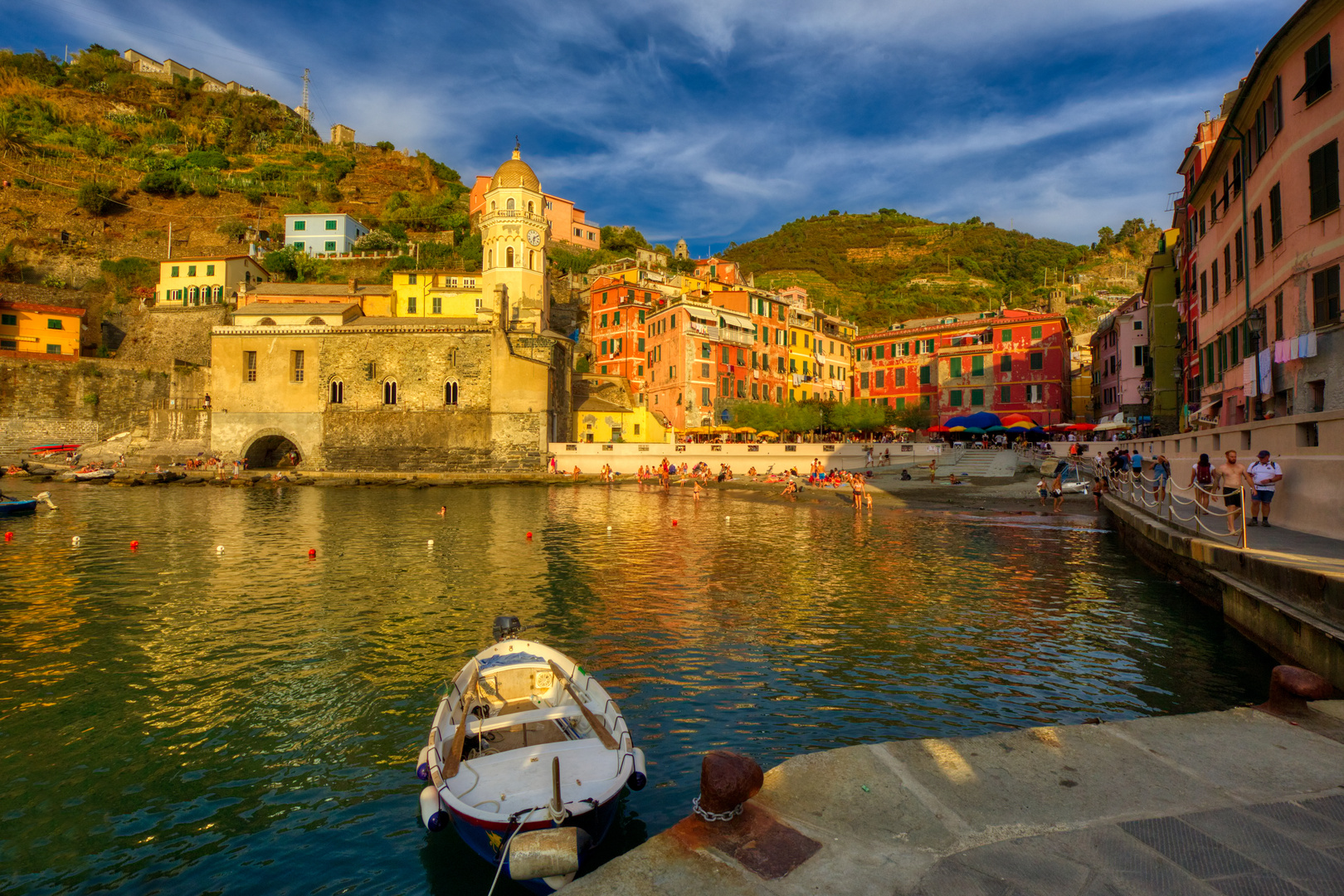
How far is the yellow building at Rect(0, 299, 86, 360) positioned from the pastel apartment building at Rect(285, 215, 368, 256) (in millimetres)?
25847

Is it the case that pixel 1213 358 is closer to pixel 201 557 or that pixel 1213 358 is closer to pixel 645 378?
pixel 201 557

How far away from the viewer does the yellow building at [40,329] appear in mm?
50750

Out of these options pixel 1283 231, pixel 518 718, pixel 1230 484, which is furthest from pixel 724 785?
pixel 1283 231

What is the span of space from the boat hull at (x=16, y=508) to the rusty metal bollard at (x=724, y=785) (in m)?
36.9

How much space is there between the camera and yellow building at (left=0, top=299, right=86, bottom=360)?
5075cm

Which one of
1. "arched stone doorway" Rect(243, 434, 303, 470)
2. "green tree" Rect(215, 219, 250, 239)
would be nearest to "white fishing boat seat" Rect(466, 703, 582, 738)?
"arched stone doorway" Rect(243, 434, 303, 470)

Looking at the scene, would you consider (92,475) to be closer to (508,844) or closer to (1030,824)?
(508,844)

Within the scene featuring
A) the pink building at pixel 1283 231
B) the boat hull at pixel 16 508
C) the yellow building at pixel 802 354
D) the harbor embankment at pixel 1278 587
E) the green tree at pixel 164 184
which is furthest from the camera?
the green tree at pixel 164 184

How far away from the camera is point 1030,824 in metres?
4.07

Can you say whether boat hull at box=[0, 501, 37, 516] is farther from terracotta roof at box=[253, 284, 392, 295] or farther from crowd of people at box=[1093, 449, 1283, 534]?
crowd of people at box=[1093, 449, 1283, 534]

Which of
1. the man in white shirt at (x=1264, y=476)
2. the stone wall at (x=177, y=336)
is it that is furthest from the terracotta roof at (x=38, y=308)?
the man in white shirt at (x=1264, y=476)

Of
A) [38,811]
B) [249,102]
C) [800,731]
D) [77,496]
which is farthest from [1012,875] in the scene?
[249,102]

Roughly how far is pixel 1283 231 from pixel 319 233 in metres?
83.4

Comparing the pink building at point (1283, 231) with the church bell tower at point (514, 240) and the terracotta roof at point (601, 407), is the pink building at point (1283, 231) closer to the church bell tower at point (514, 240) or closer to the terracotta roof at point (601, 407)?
the terracotta roof at point (601, 407)
